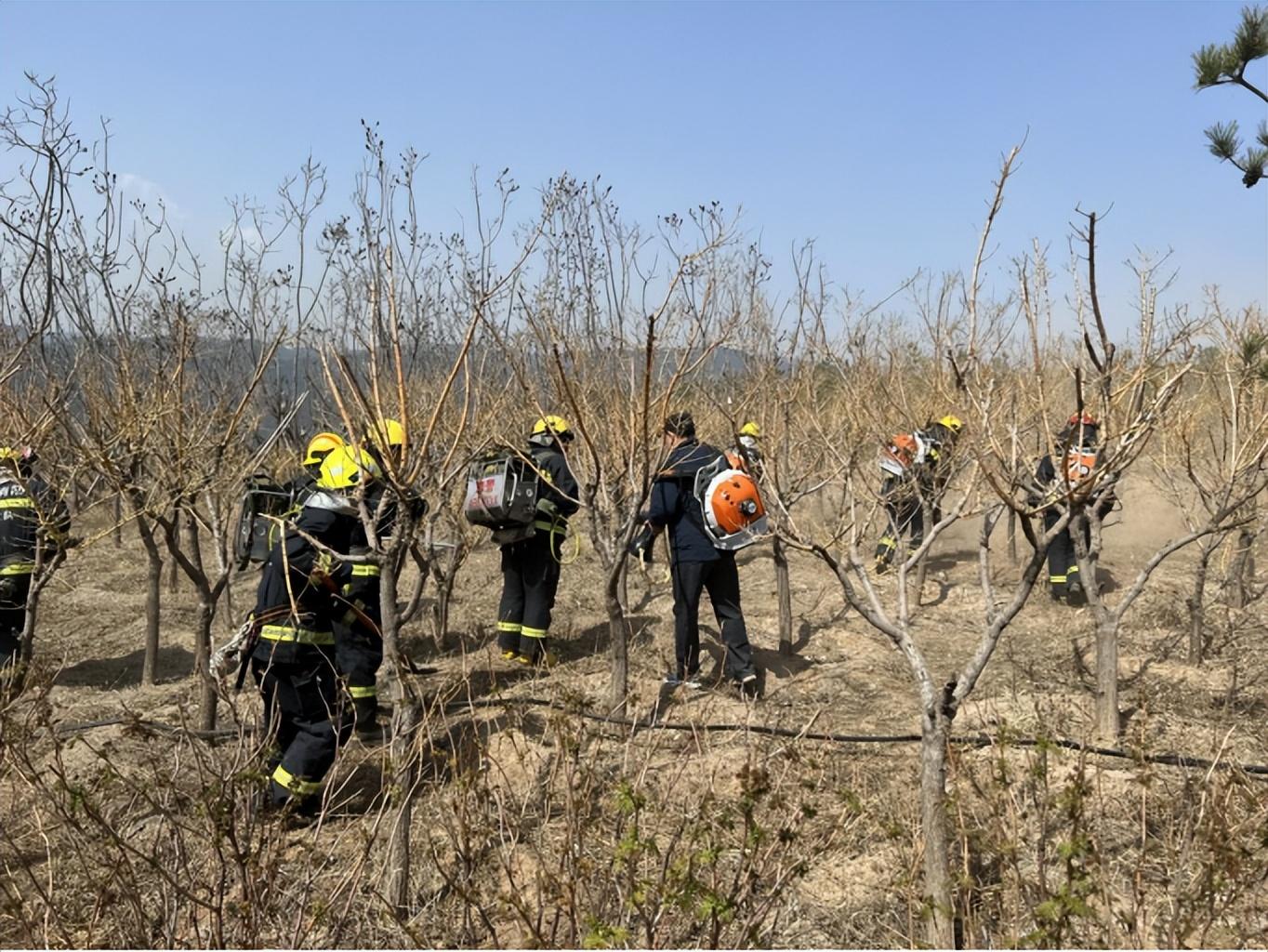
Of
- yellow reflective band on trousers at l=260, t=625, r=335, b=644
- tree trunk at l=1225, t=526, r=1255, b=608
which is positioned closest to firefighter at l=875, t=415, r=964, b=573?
tree trunk at l=1225, t=526, r=1255, b=608

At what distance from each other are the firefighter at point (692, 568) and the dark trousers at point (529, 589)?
42.4 inches

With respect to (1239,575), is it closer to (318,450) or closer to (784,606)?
(784,606)

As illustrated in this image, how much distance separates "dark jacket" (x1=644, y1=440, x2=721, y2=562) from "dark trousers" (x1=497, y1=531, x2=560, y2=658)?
1.08m

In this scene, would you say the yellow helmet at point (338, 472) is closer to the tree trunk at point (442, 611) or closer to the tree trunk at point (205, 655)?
the tree trunk at point (205, 655)

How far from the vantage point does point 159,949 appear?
252 centimetres

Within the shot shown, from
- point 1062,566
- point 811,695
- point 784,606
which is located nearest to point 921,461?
point 1062,566

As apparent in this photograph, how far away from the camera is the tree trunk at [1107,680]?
15.6ft

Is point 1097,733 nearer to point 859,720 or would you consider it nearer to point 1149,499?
point 859,720

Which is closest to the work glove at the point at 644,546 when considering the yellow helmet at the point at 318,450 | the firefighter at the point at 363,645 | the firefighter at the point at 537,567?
the firefighter at the point at 537,567

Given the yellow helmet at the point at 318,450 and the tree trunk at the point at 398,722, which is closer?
the tree trunk at the point at 398,722

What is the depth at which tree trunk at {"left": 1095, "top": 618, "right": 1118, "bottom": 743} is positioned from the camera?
4754mm

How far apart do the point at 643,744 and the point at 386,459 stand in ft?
8.76

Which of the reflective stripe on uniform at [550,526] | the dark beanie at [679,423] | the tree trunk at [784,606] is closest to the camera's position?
the dark beanie at [679,423]

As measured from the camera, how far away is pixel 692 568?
584 centimetres
